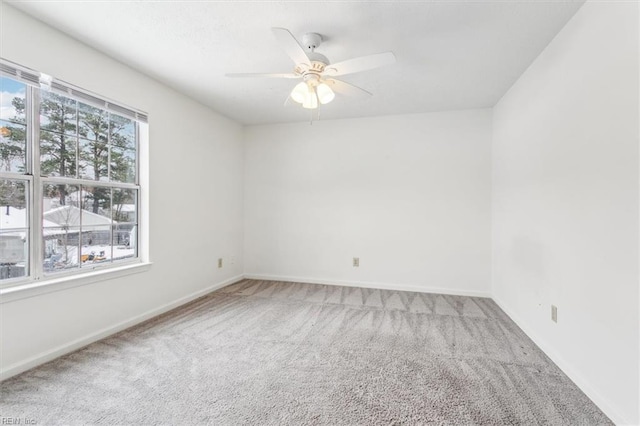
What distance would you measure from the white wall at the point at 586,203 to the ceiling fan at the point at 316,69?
3.96ft

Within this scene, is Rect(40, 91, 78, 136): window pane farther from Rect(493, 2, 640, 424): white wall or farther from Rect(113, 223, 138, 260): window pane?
Rect(493, 2, 640, 424): white wall

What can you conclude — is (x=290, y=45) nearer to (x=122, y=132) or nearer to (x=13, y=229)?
(x=122, y=132)

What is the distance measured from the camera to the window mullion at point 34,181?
6.52 ft

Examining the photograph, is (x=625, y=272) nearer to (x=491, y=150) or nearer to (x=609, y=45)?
(x=609, y=45)

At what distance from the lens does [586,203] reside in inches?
68.6

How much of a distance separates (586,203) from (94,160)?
373 cm

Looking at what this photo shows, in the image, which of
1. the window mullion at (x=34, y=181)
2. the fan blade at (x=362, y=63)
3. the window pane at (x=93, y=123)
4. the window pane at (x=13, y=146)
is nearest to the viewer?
the fan blade at (x=362, y=63)

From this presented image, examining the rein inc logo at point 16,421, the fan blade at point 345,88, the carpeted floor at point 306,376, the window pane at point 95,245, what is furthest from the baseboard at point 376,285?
the rein inc logo at point 16,421

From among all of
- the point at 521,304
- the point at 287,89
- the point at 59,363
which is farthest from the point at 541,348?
the point at 59,363

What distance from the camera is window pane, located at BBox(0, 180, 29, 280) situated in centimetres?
186

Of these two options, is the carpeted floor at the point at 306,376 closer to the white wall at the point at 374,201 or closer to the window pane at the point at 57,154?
the white wall at the point at 374,201

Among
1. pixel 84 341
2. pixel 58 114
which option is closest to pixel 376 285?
pixel 84 341

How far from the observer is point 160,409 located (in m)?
1.58

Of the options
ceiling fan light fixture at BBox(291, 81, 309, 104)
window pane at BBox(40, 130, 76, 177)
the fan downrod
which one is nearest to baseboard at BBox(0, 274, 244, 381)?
window pane at BBox(40, 130, 76, 177)
